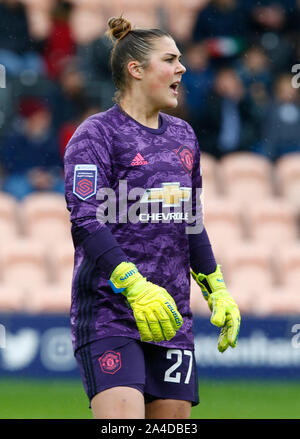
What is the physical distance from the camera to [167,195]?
14.1 feet

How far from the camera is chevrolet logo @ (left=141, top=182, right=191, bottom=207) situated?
14.0ft

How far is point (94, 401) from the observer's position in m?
4.13

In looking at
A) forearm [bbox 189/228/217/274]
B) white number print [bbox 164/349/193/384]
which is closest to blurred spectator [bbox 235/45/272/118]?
forearm [bbox 189/228/217/274]

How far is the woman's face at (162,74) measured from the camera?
436cm

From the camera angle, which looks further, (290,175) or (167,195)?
(290,175)

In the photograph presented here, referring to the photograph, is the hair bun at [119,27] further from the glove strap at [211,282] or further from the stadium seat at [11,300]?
the stadium seat at [11,300]

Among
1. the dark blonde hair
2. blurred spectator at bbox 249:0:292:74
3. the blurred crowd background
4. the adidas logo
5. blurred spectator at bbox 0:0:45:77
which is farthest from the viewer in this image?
blurred spectator at bbox 249:0:292:74

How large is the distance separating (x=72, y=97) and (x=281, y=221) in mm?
2488

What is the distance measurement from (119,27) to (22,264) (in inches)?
220

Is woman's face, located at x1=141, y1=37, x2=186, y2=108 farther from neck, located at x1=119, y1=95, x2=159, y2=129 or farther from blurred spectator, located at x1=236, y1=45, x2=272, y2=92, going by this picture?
blurred spectator, located at x1=236, y1=45, x2=272, y2=92

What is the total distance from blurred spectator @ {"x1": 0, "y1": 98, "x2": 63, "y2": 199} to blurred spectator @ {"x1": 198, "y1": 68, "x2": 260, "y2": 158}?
155 cm

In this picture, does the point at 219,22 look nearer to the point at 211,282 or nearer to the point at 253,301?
the point at 253,301

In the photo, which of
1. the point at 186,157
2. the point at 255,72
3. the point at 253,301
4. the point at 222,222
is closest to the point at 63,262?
the point at 222,222
